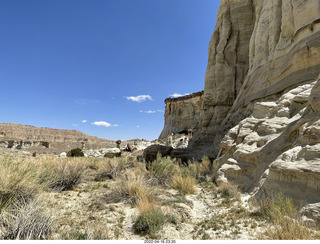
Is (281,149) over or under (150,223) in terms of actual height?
over

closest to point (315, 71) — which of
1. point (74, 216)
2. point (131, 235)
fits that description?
point (131, 235)

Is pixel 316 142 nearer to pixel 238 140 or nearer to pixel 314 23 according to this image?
pixel 238 140

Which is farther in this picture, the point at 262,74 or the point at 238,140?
the point at 262,74

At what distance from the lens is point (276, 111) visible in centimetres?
723

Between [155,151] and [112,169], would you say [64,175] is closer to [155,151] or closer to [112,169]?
[112,169]

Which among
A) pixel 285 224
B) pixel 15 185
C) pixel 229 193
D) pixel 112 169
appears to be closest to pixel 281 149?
pixel 229 193

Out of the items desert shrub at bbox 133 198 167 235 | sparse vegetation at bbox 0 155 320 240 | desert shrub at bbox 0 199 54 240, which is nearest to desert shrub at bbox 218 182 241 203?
sparse vegetation at bbox 0 155 320 240

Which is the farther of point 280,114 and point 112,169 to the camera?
point 112,169

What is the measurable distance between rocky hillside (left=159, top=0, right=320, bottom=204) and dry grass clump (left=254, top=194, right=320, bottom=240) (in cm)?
50

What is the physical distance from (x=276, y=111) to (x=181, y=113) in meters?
44.7

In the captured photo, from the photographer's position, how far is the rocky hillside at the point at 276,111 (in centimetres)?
436

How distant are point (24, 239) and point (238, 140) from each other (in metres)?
7.56

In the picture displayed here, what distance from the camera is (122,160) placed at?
404 inches

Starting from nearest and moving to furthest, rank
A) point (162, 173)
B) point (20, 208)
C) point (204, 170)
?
A: point (20, 208), point (162, 173), point (204, 170)
